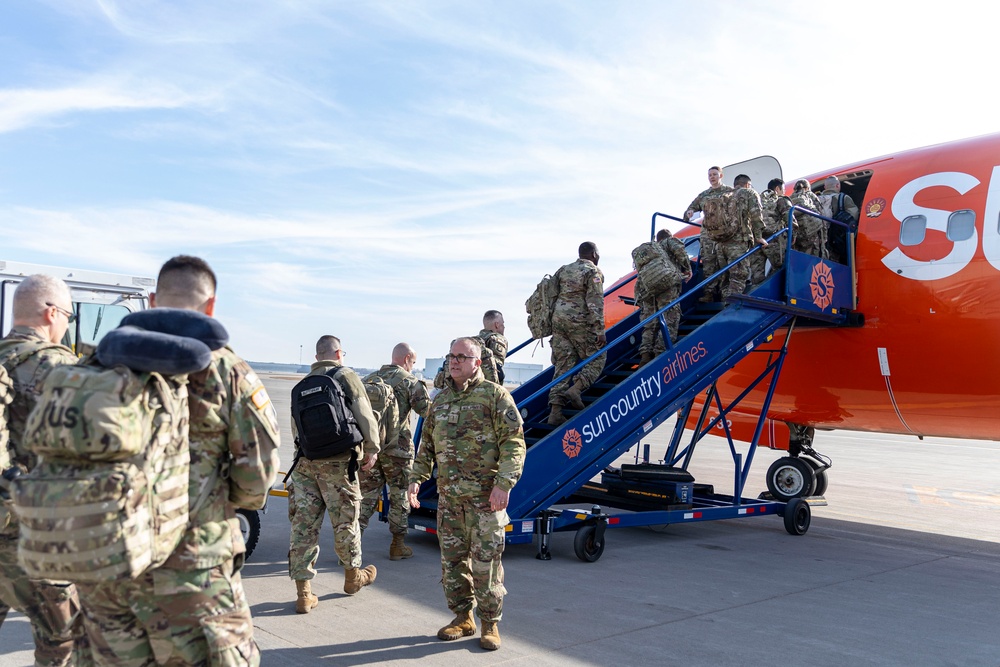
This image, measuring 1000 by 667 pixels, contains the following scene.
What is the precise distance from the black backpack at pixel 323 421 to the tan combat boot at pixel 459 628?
1364 mm

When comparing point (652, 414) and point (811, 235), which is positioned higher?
point (811, 235)

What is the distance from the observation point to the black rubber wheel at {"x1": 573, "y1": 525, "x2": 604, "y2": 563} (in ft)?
24.5

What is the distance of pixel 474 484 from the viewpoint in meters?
5.06

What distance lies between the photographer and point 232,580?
2.68 m

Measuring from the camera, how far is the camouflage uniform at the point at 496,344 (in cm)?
906

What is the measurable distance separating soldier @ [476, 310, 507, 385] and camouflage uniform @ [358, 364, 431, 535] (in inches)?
46.6

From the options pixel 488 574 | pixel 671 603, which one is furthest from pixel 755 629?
pixel 488 574

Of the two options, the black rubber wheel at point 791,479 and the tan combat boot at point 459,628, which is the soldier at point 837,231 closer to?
the black rubber wheel at point 791,479

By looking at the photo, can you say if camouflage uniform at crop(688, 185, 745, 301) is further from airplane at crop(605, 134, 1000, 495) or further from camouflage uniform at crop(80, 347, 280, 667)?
camouflage uniform at crop(80, 347, 280, 667)

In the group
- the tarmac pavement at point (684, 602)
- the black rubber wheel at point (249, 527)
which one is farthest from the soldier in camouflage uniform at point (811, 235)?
the black rubber wheel at point (249, 527)

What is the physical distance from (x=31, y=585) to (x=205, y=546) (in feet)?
5.10

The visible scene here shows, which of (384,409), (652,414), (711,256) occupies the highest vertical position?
(711,256)

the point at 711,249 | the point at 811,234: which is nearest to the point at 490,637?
the point at 711,249

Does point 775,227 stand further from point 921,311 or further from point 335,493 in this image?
point 335,493
